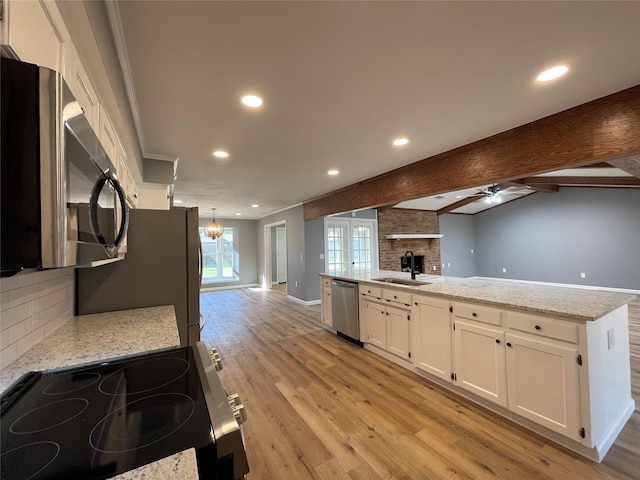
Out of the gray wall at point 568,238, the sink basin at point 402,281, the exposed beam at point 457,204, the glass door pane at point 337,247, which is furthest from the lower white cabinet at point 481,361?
the gray wall at point 568,238

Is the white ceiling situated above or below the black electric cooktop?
above

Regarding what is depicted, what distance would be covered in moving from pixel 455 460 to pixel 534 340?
968 millimetres

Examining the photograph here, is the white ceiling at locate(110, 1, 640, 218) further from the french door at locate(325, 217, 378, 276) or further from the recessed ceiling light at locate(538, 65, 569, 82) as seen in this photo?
the french door at locate(325, 217, 378, 276)

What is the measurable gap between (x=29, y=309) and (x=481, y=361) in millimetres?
2897

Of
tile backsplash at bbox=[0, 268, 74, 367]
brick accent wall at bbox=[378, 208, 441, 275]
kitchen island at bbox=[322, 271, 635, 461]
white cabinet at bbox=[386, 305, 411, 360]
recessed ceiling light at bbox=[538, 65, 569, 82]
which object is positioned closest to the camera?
tile backsplash at bbox=[0, 268, 74, 367]

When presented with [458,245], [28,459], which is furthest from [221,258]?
[28,459]

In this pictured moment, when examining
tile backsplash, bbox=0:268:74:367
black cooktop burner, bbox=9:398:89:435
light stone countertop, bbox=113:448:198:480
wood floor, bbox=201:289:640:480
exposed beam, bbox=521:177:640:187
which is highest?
exposed beam, bbox=521:177:640:187

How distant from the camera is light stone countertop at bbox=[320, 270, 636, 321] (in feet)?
5.88

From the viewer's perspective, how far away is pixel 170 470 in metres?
0.57

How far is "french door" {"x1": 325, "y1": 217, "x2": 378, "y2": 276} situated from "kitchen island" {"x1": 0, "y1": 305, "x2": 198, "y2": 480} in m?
4.89

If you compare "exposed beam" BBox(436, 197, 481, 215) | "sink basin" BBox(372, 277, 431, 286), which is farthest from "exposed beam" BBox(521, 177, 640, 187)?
"sink basin" BBox(372, 277, 431, 286)

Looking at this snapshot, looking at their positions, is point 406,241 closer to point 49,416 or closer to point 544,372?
point 544,372

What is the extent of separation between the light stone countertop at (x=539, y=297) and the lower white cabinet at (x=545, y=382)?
0.23 m

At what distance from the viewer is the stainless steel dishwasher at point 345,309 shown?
3.70 meters
